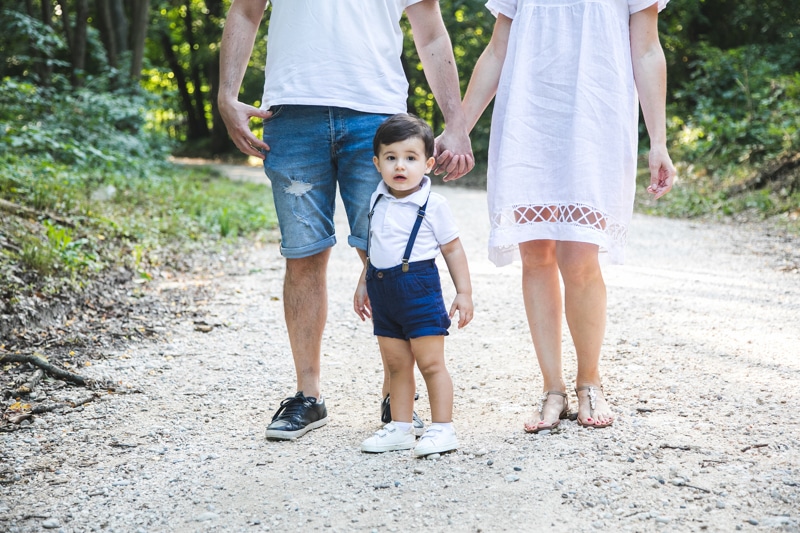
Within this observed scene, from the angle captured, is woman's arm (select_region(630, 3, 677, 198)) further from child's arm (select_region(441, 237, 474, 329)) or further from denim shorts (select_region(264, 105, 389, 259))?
denim shorts (select_region(264, 105, 389, 259))

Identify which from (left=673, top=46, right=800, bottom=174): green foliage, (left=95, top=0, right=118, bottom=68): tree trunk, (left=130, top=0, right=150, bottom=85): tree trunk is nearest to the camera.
A: (left=673, top=46, right=800, bottom=174): green foliage

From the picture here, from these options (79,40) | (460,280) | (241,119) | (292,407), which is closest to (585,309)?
(460,280)

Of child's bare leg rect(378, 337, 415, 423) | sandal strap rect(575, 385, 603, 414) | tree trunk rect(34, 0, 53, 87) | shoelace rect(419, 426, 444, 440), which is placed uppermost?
tree trunk rect(34, 0, 53, 87)

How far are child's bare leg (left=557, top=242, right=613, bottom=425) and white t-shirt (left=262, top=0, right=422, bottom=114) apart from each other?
3.03 feet

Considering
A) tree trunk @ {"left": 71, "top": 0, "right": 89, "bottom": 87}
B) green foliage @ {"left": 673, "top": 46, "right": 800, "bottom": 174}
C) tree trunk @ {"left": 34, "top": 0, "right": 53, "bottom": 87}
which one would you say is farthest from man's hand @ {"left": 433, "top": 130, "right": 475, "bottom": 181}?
tree trunk @ {"left": 71, "top": 0, "right": 89, "bottom": 87}

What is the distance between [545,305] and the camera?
3.11m

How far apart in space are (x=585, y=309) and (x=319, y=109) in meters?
1.27

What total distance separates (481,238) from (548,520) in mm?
6466

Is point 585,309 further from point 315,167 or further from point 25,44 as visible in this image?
point 25,44

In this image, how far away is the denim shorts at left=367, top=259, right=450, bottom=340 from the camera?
9.13ft

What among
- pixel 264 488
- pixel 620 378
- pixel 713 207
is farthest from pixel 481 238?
pixel 264 488

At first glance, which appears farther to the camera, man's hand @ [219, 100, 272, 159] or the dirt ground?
man's hand @ [219, 100, 272, 159]

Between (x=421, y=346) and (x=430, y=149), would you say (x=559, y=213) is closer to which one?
(x=430, y=149)

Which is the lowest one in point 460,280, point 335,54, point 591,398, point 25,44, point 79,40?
point 591,398
